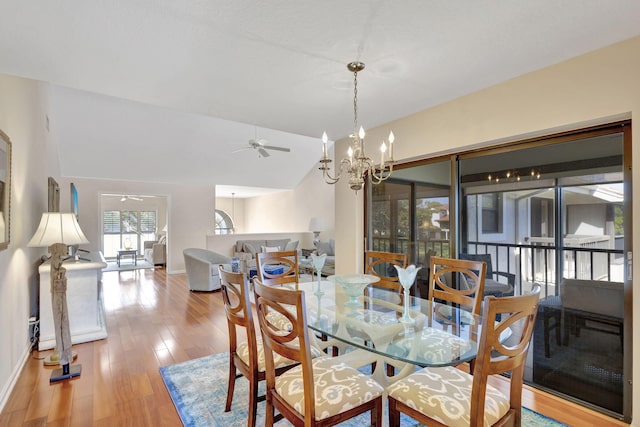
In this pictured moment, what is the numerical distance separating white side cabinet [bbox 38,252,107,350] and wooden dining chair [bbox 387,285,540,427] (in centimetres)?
344

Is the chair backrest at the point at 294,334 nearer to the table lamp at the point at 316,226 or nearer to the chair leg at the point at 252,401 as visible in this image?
the chair leg at the point at 252,401

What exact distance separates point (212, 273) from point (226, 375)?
3.38 metres

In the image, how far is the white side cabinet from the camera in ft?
11.1

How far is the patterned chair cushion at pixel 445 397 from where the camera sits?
1.38 metres

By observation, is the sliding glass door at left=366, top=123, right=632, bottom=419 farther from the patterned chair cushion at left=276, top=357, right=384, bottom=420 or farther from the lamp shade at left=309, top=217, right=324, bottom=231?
the lamp shade at left=309, top=217, right=324, bottom=231

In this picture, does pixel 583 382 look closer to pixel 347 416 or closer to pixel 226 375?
pixel 347 416

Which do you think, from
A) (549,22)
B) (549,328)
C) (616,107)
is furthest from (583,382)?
(549,22)

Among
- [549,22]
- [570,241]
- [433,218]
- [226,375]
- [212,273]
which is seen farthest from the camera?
[212,273]

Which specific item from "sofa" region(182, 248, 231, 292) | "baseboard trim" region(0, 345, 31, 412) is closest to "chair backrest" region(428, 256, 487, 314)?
"baseboard trim" region(0, 345, 31, 412)

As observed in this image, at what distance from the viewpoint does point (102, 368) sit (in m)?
2.84

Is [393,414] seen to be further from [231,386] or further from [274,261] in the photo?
[274,261]

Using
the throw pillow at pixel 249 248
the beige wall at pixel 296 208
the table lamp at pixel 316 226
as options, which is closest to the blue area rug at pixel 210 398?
the throw pillow at pixel 249 248

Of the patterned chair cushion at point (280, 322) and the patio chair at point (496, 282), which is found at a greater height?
the patio chair at point (496, 282)

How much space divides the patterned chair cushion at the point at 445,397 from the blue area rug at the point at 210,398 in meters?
0.66
